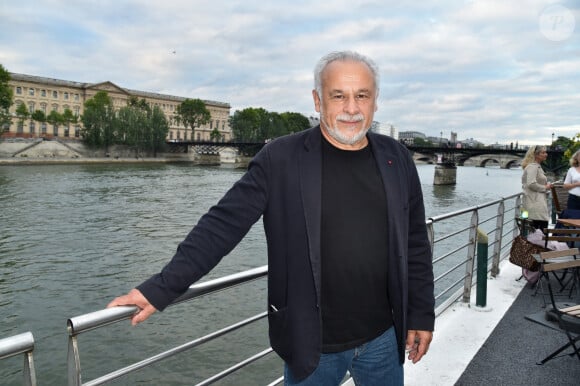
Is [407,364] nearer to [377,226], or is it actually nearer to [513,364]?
[513,364]

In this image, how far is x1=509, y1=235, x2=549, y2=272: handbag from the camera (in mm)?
4795

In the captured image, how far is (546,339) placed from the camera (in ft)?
12.0

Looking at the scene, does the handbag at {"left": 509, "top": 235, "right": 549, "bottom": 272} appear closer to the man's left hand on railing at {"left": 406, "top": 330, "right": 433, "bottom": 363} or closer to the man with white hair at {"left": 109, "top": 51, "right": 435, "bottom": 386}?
the man's left hand on railing at {"left": 406, "top": 330, "right": 433, "bottom": 363}

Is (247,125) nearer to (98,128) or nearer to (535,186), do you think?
(98,128)

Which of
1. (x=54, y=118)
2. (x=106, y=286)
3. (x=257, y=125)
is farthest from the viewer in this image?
(x=257, y=125)

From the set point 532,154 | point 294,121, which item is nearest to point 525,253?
point 532,154

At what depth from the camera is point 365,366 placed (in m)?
1.68

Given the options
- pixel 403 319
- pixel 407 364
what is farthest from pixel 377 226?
pixel 407 364

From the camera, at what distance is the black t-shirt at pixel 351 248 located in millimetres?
1528

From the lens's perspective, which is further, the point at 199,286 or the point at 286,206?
the point at 199,286

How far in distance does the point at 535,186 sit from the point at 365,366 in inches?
203

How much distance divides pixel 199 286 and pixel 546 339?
311 cm

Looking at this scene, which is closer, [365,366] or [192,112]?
[365,366]

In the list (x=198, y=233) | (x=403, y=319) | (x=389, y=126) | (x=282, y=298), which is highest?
(x=389, y=126)
